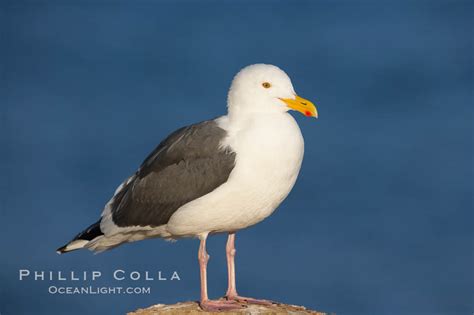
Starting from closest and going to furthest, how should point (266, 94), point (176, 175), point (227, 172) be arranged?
point (227, 172) → point (266, 94) → point (176, 175)

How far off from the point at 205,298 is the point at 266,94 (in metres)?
2.66

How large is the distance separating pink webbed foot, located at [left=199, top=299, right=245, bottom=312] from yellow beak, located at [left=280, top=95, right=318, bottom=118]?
2.53 m

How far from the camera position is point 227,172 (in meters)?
12.0

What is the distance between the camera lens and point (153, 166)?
1294cm

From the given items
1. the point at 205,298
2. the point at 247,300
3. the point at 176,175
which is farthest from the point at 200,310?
the point at 176,175

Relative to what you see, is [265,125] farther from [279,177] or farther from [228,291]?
[228,291]

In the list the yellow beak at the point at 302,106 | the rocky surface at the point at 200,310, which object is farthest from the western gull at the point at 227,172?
the rocky surface at the point at 200,310

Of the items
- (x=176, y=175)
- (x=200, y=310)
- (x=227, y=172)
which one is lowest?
(x=200, y=310)

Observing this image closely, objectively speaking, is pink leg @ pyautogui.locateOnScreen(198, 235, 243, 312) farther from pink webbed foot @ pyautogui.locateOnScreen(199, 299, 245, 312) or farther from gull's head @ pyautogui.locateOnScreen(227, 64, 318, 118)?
gull's head @ pyautogui.locateOnScreen(227, 64, 318, 118)

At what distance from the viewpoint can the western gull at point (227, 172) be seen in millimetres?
11984

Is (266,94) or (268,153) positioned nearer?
(268,153)

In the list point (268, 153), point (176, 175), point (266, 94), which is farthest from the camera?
Answer: point (176, 175)

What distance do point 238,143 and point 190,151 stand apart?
28.5 inches

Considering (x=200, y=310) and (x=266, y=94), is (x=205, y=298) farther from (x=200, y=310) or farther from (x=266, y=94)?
(x=266, y=94)
